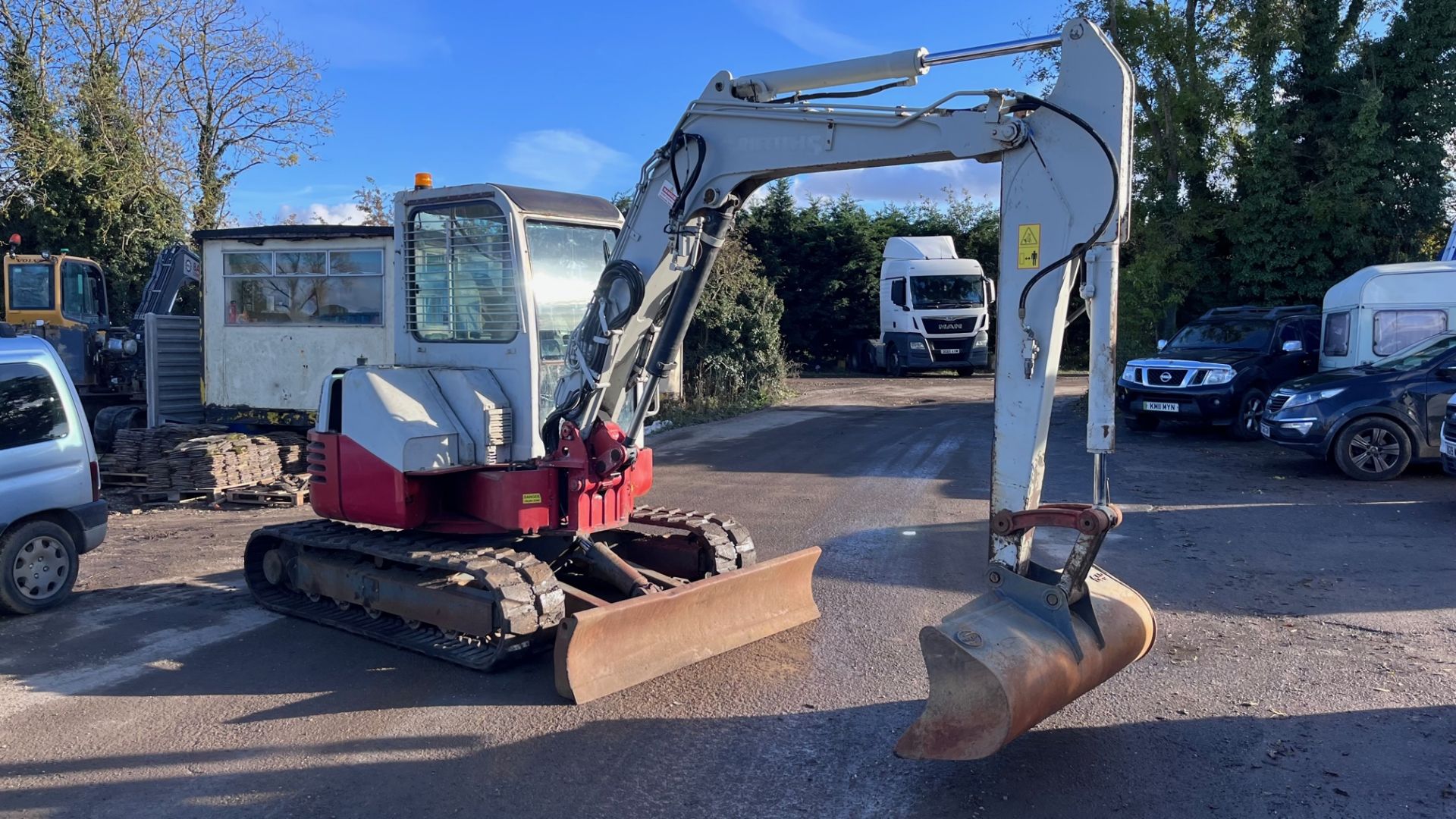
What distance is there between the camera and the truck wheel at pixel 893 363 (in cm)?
3139

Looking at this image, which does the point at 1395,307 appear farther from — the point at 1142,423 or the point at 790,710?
the point at 790,710

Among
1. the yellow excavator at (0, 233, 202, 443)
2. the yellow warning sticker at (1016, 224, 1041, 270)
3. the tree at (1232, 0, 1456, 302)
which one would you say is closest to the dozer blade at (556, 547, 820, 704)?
the yellow warning sticker at (1016, 224, 1041, 270)

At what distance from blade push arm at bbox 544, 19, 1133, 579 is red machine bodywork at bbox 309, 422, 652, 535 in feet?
0.93

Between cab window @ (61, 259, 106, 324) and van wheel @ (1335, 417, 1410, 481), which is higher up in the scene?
cab window @ (61, 259, 106, 324)

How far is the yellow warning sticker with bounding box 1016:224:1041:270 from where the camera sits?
15.4 feet

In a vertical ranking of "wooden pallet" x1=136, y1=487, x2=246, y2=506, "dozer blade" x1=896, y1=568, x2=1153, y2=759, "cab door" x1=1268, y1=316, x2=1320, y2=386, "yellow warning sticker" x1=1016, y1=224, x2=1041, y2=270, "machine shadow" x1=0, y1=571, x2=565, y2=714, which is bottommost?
"machine shadow" x1=0, y1=571, x2=565, y2=714

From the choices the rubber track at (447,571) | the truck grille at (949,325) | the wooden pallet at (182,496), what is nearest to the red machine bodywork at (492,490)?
the rubber track at (447,571)

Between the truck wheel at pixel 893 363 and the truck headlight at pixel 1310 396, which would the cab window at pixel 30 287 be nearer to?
the truck headlight at pixel 1310 396

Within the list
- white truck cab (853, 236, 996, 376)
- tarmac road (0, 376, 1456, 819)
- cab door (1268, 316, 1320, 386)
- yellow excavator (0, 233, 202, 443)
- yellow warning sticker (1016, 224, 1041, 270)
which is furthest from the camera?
white truck cab (853, 236, 996, 376)

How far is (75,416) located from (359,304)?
5.43 metres

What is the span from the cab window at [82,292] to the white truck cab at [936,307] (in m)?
20.1

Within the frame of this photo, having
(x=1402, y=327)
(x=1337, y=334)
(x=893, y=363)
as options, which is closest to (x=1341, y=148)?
(x=1337, y=334)

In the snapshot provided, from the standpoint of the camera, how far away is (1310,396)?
12766 mm

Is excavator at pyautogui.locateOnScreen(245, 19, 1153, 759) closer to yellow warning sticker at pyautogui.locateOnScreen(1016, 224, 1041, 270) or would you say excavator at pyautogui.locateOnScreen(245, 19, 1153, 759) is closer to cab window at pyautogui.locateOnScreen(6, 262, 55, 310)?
yellow warning sticker at pyautogui.locateOnScreen(1016, 224, 1041, 270)
